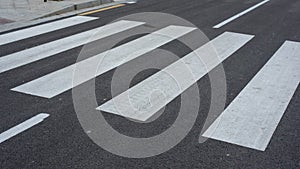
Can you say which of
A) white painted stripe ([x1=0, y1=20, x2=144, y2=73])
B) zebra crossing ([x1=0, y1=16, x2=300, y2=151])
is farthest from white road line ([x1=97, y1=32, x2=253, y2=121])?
white painted stripe ([x1=0, y1=20, x2=144, y2=73])

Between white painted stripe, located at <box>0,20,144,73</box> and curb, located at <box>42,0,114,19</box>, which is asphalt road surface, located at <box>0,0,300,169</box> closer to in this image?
white painted stripe, located at <box>0,20,144,73</box>

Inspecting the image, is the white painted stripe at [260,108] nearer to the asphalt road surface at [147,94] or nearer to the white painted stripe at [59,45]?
the asphalt road surface at [147,94]

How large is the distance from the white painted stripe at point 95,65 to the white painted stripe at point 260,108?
211 centimetres

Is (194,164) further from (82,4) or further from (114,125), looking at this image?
(82,4)

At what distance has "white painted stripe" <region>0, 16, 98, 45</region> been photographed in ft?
26.0

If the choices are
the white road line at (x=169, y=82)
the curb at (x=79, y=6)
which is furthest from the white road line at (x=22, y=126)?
the curb at (x=79, y=6)

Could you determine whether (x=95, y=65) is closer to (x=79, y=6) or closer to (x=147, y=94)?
(x=147, y=94)

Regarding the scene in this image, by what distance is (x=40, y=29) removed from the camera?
28.6 feet

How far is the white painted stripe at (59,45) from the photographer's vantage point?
648cm

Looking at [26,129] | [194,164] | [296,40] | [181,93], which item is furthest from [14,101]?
[296,40]

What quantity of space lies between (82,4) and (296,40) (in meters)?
5.93

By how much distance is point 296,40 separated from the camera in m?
8.09

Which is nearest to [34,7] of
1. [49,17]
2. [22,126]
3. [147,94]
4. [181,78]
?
[49,17]

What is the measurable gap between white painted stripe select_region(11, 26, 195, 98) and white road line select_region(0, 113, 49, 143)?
1.98ft
